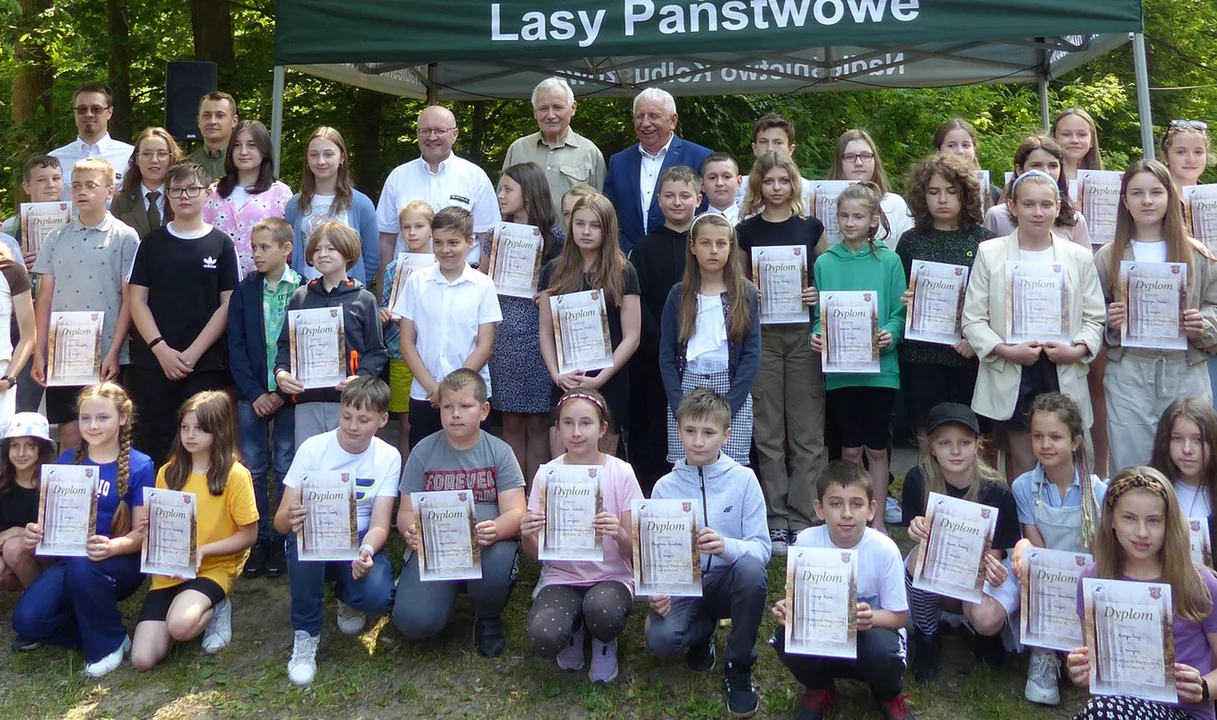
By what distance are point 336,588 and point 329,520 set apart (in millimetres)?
517

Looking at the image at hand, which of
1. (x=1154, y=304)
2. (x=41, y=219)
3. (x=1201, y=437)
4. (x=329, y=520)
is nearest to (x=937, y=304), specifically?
(x=1154, y=304)

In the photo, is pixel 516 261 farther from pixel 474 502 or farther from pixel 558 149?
pixel 474 502

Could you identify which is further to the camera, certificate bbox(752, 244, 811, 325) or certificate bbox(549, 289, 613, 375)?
certificate bbox(752, 244, 811, 325)

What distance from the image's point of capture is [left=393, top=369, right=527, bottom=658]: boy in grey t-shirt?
190 inches

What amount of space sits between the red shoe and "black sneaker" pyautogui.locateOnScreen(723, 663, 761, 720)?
189 mm

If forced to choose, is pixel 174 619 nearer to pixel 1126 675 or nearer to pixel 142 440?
pixel 142 440

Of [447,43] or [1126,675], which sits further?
[447,43]

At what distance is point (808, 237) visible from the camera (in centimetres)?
582

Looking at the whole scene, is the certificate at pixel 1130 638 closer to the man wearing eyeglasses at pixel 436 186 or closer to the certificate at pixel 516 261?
the certificate at pixel 516 261

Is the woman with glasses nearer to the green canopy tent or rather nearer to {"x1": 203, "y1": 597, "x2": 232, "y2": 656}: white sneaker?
the green canopy tent

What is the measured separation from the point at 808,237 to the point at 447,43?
2.68m

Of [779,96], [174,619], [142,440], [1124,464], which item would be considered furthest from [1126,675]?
[779,96]

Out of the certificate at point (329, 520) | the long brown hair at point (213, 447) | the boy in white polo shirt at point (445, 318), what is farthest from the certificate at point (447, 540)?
the long brown hair at point (213, 447)

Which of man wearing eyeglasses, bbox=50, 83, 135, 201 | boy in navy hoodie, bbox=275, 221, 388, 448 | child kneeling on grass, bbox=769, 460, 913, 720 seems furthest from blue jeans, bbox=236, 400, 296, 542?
child kneeling on grass, bbox=769, 460, 913, 720
